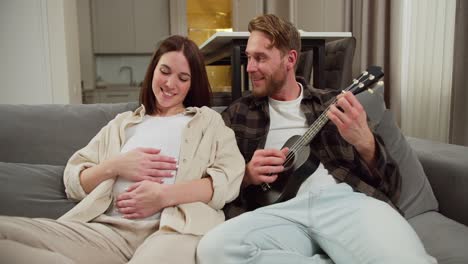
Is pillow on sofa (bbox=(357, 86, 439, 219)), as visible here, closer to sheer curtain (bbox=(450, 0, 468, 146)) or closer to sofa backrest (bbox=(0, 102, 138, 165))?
sheer curtain (bbox=(450, 0, 468, 146))

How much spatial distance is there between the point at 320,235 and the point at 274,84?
56 cm

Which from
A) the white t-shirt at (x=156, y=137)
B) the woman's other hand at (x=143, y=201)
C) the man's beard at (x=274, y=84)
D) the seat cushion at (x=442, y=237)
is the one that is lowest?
the seat cushion at (x=442, y=237)

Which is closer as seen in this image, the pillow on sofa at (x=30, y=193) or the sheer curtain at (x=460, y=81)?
the pillow on sofa at (x=30, y=193)

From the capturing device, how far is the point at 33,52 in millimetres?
2918

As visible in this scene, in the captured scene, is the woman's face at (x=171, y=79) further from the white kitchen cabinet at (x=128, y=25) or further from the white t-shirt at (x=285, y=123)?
the white kitchen cabinet at (x=128, y=25)

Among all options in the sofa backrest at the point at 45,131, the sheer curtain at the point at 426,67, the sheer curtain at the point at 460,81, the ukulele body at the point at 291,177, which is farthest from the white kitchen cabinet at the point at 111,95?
the ukulele body at the point at 291,177

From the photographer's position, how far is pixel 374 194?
45.9 inches

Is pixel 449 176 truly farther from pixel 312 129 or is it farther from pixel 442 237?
pixel 312 129

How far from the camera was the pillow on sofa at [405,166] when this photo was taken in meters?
1.22

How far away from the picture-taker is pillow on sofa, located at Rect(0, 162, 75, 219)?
1.14 metres

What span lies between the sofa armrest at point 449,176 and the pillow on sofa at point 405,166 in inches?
1.5

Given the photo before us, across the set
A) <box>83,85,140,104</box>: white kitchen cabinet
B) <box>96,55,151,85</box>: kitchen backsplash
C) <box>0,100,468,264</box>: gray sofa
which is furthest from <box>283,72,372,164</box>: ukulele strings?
<box>96,55,151,85</box>: kitchen backsplash

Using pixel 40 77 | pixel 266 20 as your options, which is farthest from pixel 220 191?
pixel 40 77

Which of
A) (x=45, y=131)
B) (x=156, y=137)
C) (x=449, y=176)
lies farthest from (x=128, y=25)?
(x=449, y=176)
